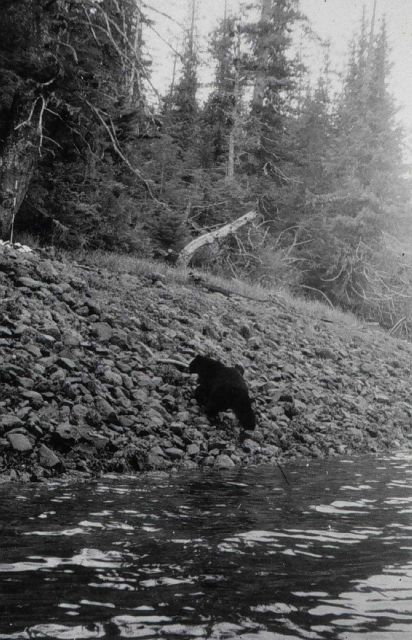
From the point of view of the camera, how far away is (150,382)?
26.6ft

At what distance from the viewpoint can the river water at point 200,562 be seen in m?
2.37

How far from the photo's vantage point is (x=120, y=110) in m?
14.4

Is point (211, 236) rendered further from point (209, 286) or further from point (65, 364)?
point (65, 364)

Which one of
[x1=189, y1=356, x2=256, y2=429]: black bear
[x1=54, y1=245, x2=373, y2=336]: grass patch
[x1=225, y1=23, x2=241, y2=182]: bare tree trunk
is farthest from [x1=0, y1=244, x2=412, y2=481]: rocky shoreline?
[x1=225, y1=23, x2=241, y2=182]: bare tree trunk

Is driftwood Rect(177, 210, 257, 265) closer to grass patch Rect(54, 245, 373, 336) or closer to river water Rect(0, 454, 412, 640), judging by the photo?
grass patch Rect(54, 245, 373, 336)

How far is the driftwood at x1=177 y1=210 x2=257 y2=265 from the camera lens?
1783 cm

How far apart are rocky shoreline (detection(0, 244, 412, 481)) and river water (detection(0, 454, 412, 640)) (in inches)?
39.5

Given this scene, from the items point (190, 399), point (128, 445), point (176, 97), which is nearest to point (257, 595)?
point (128, 445)

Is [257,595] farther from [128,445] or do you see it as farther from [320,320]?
[320,320]

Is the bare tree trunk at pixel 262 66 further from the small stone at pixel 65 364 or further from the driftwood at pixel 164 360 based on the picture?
the small stone at pixel 65 364

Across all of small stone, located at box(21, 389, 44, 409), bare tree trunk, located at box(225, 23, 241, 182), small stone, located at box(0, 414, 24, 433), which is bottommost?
small stone, located at box(0, 414, 24, 433)

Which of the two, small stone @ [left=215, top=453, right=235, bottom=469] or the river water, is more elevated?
the river water

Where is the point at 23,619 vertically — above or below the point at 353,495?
above

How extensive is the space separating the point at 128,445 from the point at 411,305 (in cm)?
2173
